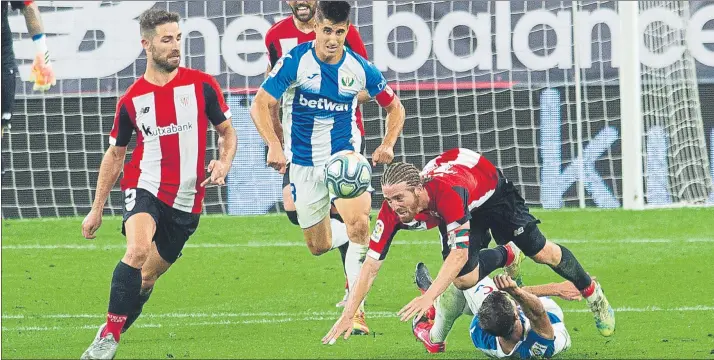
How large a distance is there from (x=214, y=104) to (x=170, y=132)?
30cm

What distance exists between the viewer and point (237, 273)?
1019 cm

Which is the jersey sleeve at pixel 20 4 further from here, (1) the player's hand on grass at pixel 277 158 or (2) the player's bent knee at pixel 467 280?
(2) the player's bent knee at pixel 467 280

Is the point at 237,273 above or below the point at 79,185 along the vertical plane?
below

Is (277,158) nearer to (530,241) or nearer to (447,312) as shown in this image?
(447,312)

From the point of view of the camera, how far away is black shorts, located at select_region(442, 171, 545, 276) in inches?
287

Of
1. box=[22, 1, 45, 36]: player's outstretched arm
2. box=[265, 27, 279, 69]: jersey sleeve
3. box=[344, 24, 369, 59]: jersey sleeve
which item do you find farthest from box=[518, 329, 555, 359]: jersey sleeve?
box=[22, 1, 45, 36]: player's outstretched arm

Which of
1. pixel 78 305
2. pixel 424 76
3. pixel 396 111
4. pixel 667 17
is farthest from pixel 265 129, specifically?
pixel 667 17

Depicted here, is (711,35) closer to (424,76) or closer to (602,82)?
(602,82)

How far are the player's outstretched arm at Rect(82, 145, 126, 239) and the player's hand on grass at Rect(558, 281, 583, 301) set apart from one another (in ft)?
8.69

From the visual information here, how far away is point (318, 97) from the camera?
8234 mm

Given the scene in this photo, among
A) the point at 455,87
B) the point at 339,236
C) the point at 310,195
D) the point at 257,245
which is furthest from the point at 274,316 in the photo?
the point at 455,87

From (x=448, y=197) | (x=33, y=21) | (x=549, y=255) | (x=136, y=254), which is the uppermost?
(x=33, y=21)

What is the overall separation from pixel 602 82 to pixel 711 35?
124cm

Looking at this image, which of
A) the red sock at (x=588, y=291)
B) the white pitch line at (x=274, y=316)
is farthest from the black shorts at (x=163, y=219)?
the red sock at (x=588, y=291)
